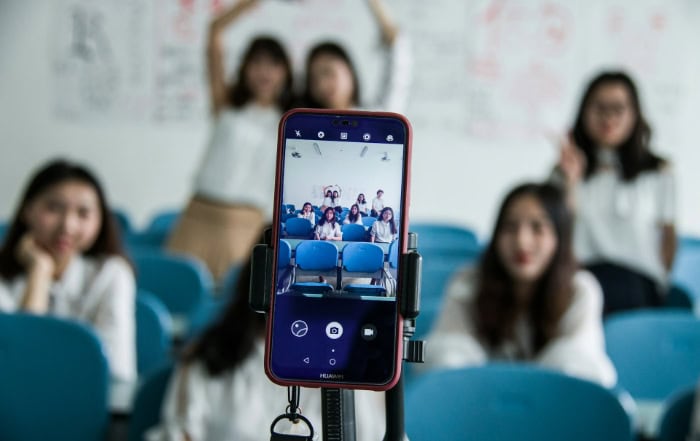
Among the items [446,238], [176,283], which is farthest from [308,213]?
[446,238]

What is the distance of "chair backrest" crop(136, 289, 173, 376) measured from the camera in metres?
2.31

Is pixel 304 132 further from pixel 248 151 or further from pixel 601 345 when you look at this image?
pixel 248 151

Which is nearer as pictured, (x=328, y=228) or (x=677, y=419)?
(x=328, y=228)

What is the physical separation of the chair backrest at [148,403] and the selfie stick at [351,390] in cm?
138

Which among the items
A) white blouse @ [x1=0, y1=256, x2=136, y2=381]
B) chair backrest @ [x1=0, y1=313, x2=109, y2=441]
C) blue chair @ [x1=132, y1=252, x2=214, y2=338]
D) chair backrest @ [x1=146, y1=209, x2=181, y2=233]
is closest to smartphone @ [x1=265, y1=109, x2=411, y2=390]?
chair backrest @ [x1=0, y1=313, x2=109, y2=441]

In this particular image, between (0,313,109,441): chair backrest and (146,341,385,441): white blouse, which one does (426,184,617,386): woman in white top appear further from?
(0,313,109,441): chair backrest

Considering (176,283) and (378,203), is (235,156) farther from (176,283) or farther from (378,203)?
(378,203)

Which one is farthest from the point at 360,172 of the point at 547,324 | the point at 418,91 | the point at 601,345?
the point at 418,91

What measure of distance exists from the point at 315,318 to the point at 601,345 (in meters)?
1.95

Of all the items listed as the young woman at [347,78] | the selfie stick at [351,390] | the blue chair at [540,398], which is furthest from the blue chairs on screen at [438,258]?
the selfie stick at [351,390]

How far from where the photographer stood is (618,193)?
126 inches

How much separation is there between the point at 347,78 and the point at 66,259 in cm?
131

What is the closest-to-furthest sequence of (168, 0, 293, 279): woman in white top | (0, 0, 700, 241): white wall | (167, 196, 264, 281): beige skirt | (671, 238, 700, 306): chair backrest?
(168, 0, 293, 279): woman in white top
(167, 196, 264, 281): beige skirt
(671, 238, 700, 306): chair backrest
(0, 0, 700, 241): white wall

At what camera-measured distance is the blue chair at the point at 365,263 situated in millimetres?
457
